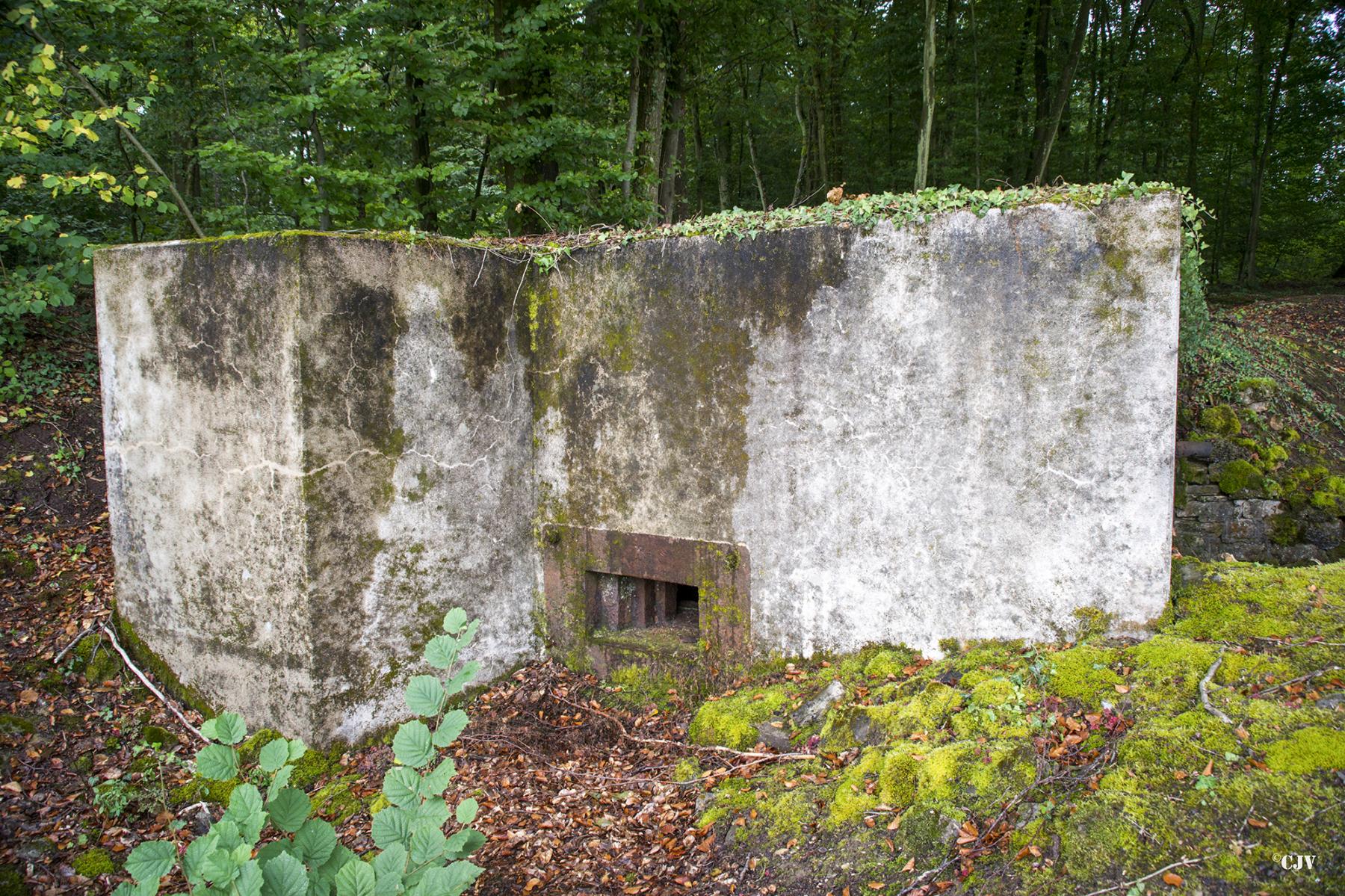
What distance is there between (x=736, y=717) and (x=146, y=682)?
4.13 meters

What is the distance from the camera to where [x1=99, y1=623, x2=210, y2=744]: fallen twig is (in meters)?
4.93

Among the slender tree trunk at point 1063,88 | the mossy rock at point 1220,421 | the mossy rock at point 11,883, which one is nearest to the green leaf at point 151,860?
the mossy rock at point 11,883

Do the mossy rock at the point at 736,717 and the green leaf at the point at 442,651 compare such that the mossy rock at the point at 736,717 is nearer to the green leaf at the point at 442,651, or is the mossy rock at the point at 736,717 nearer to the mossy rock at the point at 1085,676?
the mossy rock at the point at 1085,676

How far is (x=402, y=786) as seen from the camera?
2.35m

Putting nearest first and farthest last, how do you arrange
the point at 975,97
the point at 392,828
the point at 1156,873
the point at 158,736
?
the point at 392,828 < the point at 1156,873 < the point at 158,736 < the point at 975,97

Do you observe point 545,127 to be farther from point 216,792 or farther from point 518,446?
point 216,792

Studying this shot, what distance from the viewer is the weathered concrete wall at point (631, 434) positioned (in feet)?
12.8

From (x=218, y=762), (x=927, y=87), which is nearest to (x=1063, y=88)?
(x=927, y=87)

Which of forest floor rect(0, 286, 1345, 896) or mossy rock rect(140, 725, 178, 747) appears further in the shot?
mossy rock rect(140, 725, 178, 747)

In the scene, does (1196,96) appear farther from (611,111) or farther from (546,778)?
(546,778)

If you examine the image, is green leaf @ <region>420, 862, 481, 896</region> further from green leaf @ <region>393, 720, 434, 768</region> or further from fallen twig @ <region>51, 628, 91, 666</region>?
fallen twig @ <region>51, 628, 91, 666</region>

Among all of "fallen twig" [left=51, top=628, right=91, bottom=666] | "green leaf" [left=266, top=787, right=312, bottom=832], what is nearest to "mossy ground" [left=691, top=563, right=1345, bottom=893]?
"green leaf" [left=266, top=787, right=312, bottom=832]

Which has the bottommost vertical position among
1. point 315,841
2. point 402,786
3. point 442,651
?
point 315,841

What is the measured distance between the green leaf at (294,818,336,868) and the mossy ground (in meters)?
1.98
